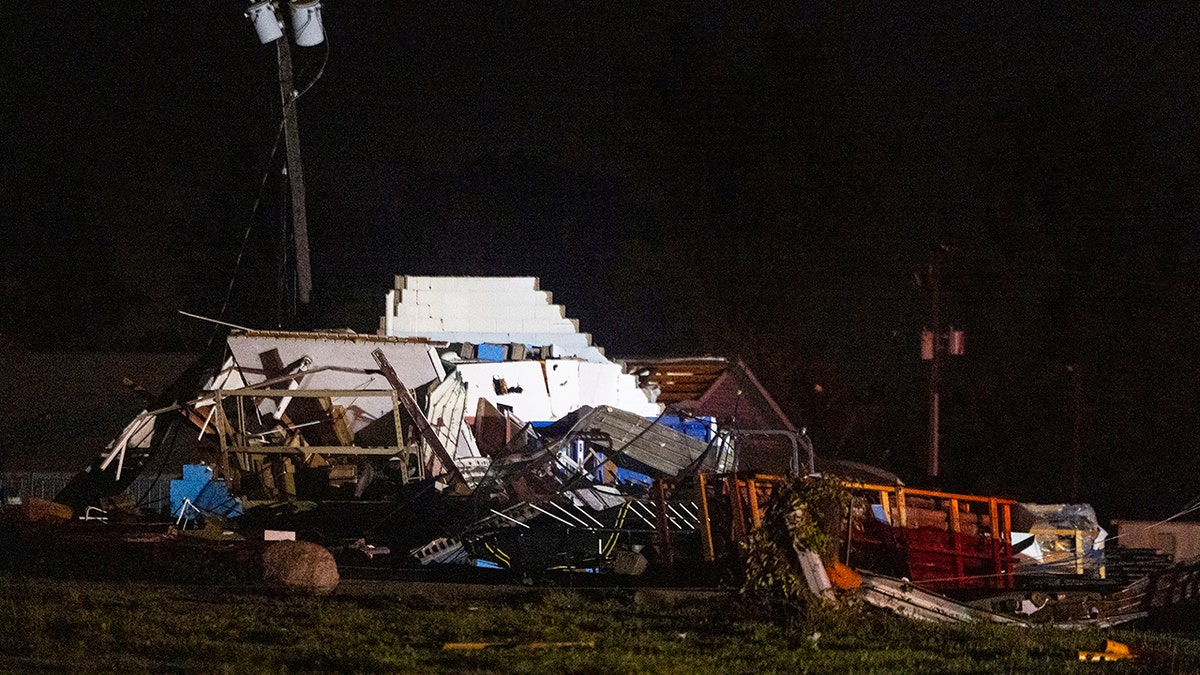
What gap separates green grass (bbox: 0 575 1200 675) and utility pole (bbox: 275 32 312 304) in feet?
33.5

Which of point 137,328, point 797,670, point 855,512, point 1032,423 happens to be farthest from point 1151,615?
point 137,328

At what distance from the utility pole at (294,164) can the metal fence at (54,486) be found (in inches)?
156

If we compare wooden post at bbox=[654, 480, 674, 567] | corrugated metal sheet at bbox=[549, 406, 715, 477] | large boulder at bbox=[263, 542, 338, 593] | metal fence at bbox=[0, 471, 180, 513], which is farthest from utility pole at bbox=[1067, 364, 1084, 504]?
large boulder at bbox=[263, 542, 338, 593]

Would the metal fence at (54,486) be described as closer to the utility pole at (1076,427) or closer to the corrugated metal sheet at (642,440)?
the corrugated metal sheet at (642,440)

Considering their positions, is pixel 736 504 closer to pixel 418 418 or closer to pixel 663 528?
pixel 663 528

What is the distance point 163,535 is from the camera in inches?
648

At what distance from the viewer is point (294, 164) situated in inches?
890

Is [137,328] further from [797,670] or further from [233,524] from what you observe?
[797,670]

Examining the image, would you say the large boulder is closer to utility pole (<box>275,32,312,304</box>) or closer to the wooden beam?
the wooden beam

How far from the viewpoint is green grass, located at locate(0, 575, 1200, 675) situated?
31.7 feet

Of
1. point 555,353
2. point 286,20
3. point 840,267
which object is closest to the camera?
point 286,20

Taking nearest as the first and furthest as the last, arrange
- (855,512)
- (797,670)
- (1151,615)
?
(797,670) < (855,512) < (1151,615)

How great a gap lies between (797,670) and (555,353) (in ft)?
47.2

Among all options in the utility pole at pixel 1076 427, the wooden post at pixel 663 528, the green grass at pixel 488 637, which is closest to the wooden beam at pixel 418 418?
the wooden post at pixel 663 528
